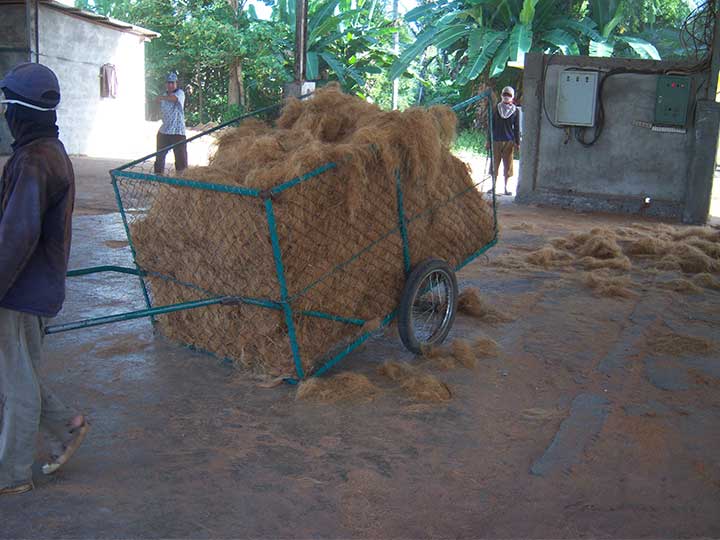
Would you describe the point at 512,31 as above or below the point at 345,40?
below

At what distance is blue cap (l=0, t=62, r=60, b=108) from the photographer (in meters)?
3.00

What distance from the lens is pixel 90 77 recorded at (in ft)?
65.0

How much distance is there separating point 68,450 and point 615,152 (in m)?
10.2

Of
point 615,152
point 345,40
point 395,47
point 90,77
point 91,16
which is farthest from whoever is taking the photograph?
point 395,47

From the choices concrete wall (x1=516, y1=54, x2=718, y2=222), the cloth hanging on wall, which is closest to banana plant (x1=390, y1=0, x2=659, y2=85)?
concrete wall (x1=516, y1=54, x2=718, y2=222)

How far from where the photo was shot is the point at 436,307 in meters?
5.33

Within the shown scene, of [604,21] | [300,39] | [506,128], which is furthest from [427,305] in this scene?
[604,21]

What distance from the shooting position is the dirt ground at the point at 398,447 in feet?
10.1

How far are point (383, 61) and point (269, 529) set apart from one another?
22493 millimetres

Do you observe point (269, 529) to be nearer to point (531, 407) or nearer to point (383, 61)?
point (531, 407)

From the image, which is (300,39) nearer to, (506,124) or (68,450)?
(506,124)

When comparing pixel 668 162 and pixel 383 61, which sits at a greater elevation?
pixel 383 61

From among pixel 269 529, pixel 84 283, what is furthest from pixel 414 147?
pixel 84 283

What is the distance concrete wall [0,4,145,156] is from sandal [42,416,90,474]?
49.8 ft
